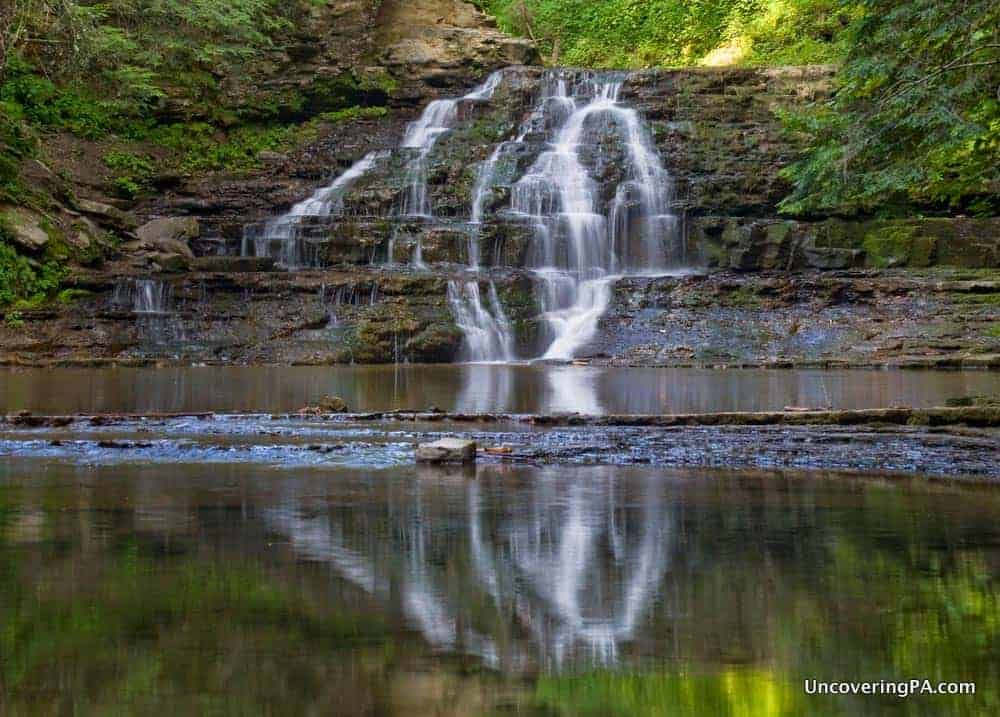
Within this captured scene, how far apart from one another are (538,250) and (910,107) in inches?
677

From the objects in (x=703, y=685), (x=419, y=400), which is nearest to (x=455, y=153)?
(x=419, y=400)

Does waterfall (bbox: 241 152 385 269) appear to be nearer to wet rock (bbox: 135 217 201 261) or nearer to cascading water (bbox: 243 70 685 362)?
cascading water (bbox: 243 70 685 362)

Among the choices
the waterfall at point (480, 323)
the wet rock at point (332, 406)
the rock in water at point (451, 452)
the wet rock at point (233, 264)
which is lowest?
the rock in water at point (451, 452)

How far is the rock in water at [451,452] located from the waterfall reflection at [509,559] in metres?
1.01

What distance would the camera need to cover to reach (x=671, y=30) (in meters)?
45.6

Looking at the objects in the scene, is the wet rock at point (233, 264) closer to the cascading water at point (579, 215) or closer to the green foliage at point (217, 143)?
the cascading water at point (579, 215)

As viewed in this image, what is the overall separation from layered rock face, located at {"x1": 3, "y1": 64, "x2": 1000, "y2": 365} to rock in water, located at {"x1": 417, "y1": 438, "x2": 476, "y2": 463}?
47.1 feet

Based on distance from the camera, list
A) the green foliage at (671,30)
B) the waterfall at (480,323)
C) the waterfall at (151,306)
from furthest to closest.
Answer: the green foliage at (671,30)
the waterfall at (480,323)
the waterfall at (151,306)

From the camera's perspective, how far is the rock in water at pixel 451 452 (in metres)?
7.91

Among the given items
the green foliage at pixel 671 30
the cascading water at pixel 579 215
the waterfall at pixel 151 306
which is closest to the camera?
the waterfall at pixel 151 306

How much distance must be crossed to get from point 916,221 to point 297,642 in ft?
88.5

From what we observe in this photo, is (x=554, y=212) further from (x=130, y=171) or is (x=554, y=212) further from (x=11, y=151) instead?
(x=11, y=151)

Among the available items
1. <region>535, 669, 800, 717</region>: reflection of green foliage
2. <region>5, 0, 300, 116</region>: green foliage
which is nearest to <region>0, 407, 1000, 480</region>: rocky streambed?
<region>535, 669, 800, 717</region>: reflection of green foliage

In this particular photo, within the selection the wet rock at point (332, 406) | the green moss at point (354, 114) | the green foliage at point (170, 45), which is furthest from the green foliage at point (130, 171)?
the wet rock at point (332, 406)
